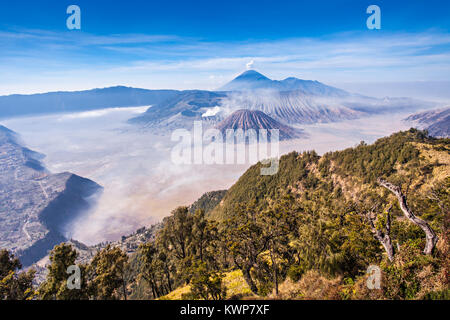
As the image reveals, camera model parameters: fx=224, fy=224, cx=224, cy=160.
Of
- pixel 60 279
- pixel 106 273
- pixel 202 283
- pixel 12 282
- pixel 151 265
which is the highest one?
pixel 202 283

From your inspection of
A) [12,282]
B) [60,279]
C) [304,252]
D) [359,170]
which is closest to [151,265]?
[60,279]

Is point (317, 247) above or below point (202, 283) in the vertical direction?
above

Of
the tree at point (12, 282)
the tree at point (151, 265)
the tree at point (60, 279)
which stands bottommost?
the tree at point (151, 265)

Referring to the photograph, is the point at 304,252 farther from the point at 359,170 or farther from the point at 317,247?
the point at 359,170

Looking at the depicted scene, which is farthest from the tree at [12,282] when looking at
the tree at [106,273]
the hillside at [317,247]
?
the hillside at [317,247]

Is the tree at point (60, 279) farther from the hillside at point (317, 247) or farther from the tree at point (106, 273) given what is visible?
the hillside at point (317, 247)

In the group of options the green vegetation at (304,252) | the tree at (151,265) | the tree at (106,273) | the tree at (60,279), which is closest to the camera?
the green vegetation at (304,252)

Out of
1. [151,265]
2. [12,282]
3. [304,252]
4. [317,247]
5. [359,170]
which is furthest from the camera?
[359,170]
